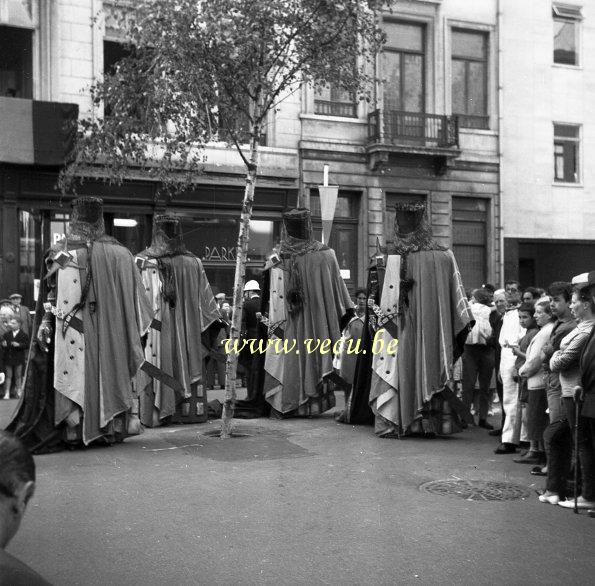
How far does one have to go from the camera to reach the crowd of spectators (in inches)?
267

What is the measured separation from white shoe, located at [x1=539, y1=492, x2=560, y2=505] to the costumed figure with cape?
463 centimetres

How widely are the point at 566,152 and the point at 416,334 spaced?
17662mm

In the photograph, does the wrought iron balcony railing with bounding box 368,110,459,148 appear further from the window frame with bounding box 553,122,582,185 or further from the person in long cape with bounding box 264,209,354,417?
the person in long cape with bounding box 264,209,354,417

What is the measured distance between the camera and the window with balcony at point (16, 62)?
19406 millimetres

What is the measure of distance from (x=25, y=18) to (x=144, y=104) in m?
9.99

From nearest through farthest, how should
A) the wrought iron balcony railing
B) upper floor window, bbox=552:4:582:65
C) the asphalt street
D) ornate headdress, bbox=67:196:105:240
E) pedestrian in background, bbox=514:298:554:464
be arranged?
1. the asphalt street
2. pedestrian in background, bbox=514:298:554:464
3. ornate headdress, bbox=67:196:105:240
4. the wrought iron balcony railing
5. upper floor window, bbox=552:4:582:65

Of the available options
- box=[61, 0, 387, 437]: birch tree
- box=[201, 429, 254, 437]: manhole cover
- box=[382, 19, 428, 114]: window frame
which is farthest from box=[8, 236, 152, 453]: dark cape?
box=[382, 19, 428, 114]: window frame

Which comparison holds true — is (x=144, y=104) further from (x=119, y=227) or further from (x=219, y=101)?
(x=119, y=227)

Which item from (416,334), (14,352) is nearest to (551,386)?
(416,334)

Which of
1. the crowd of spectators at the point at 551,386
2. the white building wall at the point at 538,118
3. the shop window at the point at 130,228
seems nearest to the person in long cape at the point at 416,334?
the crowd of spectators at the point at 551,386

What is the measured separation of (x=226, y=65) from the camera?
1063cm

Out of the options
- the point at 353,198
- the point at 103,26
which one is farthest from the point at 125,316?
the point at 353,198

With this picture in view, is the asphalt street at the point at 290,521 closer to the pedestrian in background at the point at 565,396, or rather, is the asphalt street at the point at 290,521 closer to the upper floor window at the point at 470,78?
the pedestrian in background at the point at 565,396

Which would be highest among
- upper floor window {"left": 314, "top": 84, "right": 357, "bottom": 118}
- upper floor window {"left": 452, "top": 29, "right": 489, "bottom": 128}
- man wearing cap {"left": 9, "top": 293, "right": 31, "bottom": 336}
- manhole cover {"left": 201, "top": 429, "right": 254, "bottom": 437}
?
upper floor window {"left": 452, "top": 29, "right": 489, "bottom": 128}
